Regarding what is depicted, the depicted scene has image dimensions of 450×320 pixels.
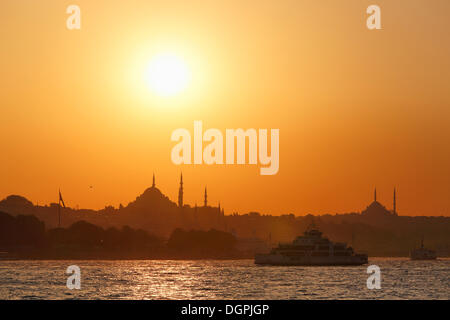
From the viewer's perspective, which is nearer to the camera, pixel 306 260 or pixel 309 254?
pixel 306 260

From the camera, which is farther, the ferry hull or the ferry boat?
the ferry boat

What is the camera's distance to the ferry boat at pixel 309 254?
192m

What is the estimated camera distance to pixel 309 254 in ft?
635

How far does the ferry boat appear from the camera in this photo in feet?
631

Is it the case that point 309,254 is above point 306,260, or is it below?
above

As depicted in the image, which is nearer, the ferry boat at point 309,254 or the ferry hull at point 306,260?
the ferry hull at point 306,260
